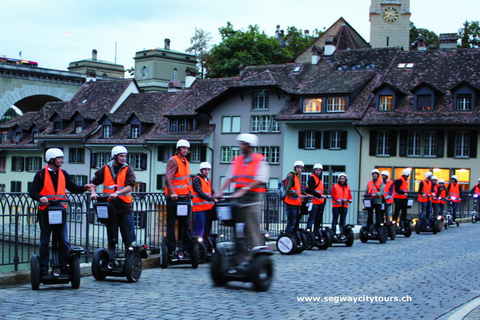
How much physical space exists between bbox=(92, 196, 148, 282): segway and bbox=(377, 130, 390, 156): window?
3882 centimetres

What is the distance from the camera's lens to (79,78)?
86.8 m

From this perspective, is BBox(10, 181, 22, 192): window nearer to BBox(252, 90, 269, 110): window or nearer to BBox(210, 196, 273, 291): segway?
BBox(252, 90, 269, 110): window

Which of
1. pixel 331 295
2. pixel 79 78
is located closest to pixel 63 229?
pixel 331 295

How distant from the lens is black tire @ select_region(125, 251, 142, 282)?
1118cm

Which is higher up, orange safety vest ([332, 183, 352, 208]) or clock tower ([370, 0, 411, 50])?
clock tower ([370, 0, 411, 50])

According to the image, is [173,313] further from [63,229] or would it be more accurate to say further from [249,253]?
[63,229]

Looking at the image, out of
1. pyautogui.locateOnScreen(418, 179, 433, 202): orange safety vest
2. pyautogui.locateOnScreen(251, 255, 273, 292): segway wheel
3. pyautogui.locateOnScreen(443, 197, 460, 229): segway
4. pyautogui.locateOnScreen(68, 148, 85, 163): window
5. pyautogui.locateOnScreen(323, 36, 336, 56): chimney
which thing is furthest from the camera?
pyautogui.locateOnScreen(68, 148, 85, 163): window

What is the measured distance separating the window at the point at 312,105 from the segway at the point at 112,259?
4093cm

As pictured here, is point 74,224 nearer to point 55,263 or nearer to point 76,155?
point 55,263

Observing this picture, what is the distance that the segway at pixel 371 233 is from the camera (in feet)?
66.4

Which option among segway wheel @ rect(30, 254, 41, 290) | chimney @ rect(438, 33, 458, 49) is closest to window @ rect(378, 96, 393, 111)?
chimney @ rect(438, 33, 458, 49)

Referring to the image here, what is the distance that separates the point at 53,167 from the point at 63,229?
0.89 meters

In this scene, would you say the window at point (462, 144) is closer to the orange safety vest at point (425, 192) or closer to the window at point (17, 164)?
the orange safety vest at point (425, 192)

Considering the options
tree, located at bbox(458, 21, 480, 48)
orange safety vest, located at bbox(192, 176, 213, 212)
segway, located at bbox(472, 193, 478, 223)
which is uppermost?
tree, located at bbox(458, 21, 480, 48)
